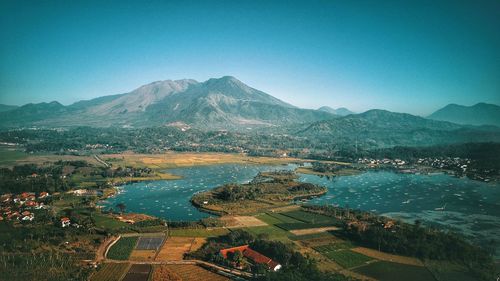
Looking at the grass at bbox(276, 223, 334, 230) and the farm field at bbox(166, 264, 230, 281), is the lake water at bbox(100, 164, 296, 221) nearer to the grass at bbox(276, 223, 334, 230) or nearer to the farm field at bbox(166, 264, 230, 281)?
the grass at bbox(276, 223, 334, 230)

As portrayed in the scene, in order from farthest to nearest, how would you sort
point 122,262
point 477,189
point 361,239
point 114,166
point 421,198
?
1. point 114,166
2. point 477,189
3. point 421,198
4. point 361,239
5. point 122,262

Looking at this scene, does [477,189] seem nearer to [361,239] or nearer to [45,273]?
[361,239]

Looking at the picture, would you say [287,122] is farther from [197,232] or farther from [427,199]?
[197,232]

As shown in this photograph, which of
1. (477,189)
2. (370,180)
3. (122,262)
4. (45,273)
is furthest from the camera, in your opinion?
(370,180)

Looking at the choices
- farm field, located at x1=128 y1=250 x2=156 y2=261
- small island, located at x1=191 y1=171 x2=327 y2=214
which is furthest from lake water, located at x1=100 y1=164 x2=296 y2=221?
farm field, located at x1=128 y1=250 x2=156 y2=261

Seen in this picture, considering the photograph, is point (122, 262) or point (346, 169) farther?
point (346, 169)

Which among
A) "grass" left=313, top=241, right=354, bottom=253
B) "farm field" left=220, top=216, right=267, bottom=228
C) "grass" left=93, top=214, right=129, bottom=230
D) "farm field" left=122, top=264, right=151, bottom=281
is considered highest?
"grass" left=313, top=241, right=354, bottom=253

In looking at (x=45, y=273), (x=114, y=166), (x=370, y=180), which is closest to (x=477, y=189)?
(x=370, y=180)
